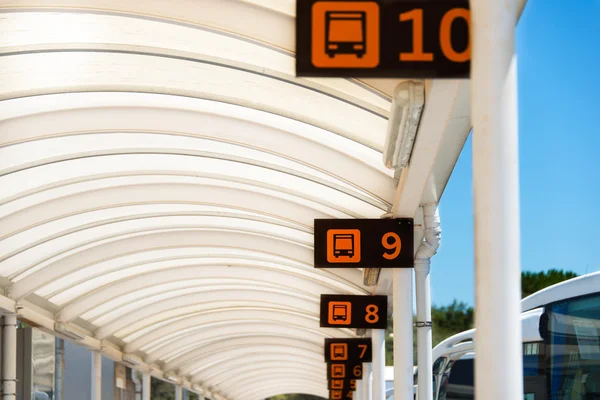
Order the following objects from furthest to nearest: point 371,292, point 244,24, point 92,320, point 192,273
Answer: point 92,320
point 192,273
point 371,292
point 244,24

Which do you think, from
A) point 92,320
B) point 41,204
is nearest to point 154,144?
point 41,204

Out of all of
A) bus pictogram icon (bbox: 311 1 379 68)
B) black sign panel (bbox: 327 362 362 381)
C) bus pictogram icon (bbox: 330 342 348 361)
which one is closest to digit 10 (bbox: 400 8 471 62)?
bus pictogram icon (bbox: 311 1 379 68)

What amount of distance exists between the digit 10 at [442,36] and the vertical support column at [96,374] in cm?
1500

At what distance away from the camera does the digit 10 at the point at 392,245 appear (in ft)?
33.9

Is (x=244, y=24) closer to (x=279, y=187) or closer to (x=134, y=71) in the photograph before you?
(x=134, y=71)

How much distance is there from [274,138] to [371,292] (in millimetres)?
5914

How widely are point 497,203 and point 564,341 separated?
8.50 metres

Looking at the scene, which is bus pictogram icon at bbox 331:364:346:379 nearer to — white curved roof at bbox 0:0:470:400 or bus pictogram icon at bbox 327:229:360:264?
white curved roof at bbox 0:0:470:400

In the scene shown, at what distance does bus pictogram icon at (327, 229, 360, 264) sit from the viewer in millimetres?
10242

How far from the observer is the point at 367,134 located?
30.0ft

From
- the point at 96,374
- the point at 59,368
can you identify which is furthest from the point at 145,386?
the point at 59,368

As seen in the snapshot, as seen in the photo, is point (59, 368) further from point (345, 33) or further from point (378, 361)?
point (345, 33)

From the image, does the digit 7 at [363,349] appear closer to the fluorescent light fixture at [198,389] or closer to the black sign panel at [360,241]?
the black sign panel at [360,241]

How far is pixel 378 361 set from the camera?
50.1 feet
